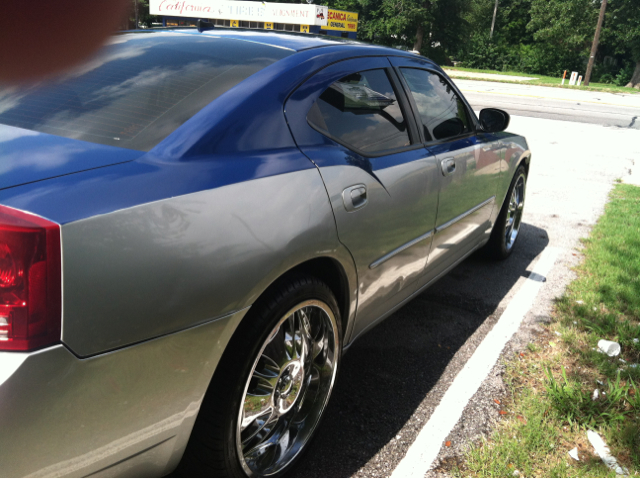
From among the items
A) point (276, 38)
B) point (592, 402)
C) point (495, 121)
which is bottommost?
point (592, 402)

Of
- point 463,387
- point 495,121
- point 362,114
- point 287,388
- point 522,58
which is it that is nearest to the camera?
point 287,388

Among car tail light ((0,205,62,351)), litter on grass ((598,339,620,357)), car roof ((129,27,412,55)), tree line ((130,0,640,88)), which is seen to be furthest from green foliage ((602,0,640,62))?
car tail light ((0,205,62,351))

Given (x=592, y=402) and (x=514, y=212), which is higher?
(x=514, y=212)

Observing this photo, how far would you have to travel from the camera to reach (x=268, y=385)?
2.21 meters

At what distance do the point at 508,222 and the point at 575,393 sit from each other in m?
2.27

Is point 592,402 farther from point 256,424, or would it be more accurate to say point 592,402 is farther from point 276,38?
point 276,38

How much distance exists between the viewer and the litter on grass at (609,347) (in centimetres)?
347

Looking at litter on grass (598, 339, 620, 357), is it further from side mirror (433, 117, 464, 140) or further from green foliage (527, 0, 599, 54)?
green foliage (527, 0, 599, 54)

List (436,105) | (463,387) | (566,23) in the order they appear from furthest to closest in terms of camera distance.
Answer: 1. (566,23)
2. (436,105)
3. (463,387)

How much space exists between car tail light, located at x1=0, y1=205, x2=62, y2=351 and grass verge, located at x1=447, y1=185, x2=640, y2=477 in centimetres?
182

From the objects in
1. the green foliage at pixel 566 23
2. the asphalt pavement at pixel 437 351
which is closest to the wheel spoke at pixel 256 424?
the asphalt pavement at pixel 437 351

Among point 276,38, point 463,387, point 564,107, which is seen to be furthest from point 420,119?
point 564,107

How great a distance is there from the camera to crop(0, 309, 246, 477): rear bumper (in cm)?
137

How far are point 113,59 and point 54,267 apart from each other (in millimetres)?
1322
